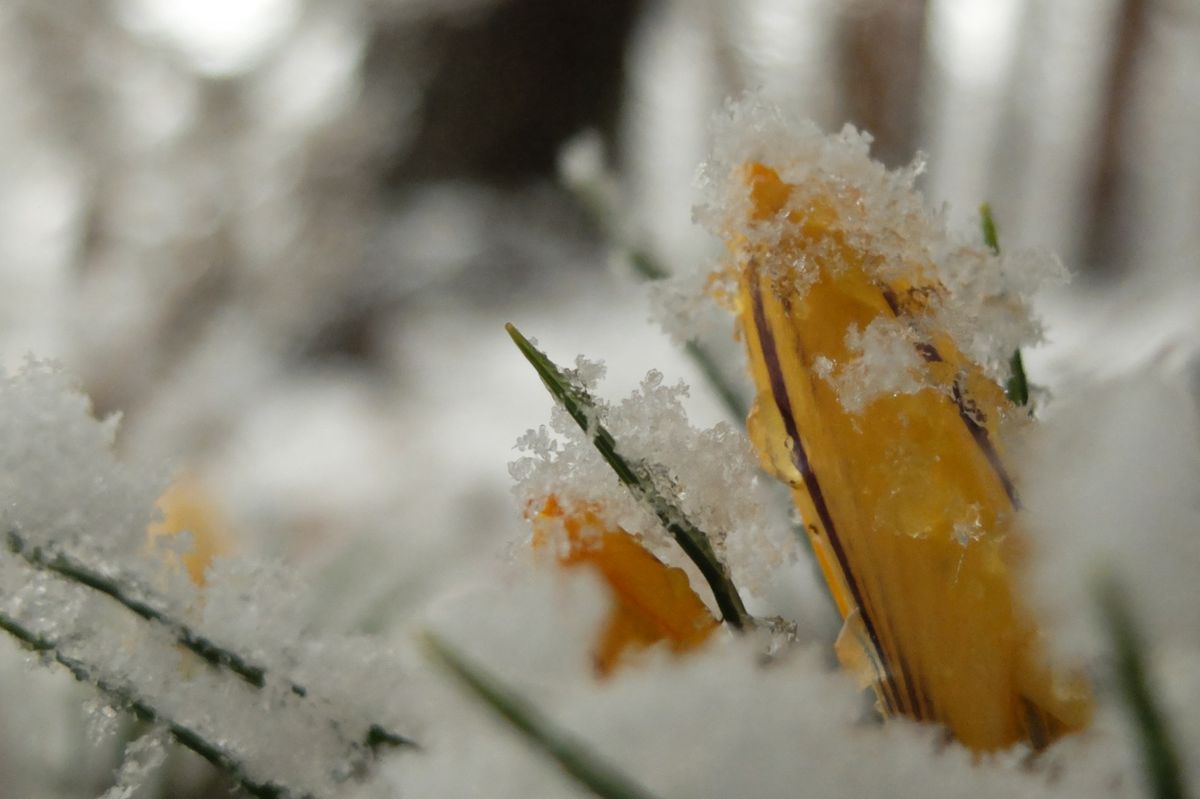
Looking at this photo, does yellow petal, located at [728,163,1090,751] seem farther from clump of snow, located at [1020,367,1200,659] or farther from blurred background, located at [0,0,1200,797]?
blurred background, located at [0,0,1200,797]

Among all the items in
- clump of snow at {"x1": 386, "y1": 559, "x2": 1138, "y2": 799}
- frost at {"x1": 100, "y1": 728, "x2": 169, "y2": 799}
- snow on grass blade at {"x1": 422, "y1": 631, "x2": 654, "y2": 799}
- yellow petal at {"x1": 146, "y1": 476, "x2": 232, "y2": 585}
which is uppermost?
yellow petal at {"x1": 146, "y1": 476, "x2": 232, "y2": 585}

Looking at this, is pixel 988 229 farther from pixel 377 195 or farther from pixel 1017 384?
pixel 377 195

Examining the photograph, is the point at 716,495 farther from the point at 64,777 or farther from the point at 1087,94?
the point at 1087,94

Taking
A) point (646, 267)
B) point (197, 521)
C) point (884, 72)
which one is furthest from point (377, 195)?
point (646, 267)

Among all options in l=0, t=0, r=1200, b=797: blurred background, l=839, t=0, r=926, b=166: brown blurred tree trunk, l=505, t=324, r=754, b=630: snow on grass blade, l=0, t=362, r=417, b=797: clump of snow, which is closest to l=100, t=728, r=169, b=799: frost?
l=0, t=362, r=417, b=797: clump of snow

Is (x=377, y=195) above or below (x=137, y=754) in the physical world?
above

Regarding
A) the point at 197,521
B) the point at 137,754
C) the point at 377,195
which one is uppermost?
the point at 377,195

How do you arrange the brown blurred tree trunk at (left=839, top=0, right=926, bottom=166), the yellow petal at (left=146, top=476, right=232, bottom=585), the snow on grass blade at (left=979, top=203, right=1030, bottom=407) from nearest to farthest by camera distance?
1. the snow on grass blade at (left=979, top=203, right=1030, bottom=407)
2. the yellow petal at (left=146, top=476, right=232, bottom=585)
3. the brown blurred tree trunk at (left=839, top=0, right=926, bottom=166)
